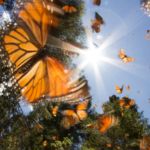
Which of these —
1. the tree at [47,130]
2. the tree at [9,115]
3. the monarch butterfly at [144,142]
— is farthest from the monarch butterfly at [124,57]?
the tree at [47,130]

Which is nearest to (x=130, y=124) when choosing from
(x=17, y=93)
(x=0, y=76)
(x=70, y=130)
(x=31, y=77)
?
(x=70, y=130)

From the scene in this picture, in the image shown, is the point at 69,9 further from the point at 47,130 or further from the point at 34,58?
the point at 47,130

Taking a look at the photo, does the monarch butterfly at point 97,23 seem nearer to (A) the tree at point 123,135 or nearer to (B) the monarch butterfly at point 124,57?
(B) the monarch butterfly at point 124,57

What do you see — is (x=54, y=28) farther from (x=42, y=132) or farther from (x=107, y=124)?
(x=42, y=132)

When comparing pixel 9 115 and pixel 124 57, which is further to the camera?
pixel 124 57

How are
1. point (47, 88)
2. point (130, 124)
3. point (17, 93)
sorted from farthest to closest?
point (130, 124), point (47, 88), point (17, 93)

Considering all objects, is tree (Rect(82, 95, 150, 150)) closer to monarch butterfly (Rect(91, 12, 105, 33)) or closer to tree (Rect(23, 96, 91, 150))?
tree (Rect(23, 96, 91, 150))

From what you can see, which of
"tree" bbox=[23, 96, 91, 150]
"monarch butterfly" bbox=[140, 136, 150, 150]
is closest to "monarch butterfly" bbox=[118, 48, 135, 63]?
"monarch butterfly" bbox=[140, 136, 150, 150]

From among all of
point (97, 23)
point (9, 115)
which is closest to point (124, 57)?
point (97, 23)
